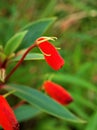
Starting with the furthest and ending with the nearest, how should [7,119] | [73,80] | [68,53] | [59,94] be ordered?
[68,53], [73,80], [59,94], [7,119]

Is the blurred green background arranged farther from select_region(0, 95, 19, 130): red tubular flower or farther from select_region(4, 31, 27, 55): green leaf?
→ select_region(0, 95, 19, 130): red tubular flower

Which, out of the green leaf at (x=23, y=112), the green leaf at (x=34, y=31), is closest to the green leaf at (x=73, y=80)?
the green leaf at (x=23, y=112)

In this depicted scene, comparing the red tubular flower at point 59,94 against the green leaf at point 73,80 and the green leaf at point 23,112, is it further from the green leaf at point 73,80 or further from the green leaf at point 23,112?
the green leaf at point 73,80

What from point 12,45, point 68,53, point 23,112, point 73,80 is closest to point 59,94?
point 12,45

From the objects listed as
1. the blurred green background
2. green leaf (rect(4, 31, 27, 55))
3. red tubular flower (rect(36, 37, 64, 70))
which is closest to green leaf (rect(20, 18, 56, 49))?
green leaf (rect(4, 31, 27, 55))

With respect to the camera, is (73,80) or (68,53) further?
(68,53)

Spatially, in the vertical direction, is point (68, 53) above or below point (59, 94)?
below

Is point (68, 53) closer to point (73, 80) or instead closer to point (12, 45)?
point (73, 80)

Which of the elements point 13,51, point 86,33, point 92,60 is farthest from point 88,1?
point 13,51
